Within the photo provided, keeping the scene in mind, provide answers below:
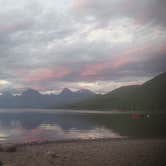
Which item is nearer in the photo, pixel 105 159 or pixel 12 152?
pixel 105 159

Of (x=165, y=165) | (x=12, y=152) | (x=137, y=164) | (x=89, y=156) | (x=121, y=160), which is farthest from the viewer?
(x=12, y=152)

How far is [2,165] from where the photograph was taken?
57.2 ft

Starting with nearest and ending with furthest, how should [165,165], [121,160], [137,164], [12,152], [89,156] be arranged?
1. [165,165]
2. [137,164]
3. [121,160]
4. [89,156]
5. [12,152]

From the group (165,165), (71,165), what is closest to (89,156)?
(71,165)

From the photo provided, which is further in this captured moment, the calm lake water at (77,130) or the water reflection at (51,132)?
the calm lake water at (77,130)

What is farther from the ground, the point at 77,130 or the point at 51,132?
the point at 51,132

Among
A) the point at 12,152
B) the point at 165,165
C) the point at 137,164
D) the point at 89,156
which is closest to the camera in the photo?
the point at 165,165

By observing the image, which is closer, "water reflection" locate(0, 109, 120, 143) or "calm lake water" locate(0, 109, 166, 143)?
"water reflection" locate(0, 109, 120, 143)

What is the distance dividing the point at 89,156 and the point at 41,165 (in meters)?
4.17

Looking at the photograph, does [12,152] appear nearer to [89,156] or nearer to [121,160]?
[89,156]

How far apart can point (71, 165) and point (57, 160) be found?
1869mm

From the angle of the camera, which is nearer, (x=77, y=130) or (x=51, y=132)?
(x=51, y=132)

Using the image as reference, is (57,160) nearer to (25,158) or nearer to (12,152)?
(25,158)

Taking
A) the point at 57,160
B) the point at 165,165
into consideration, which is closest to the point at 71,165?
the point at 57,160
